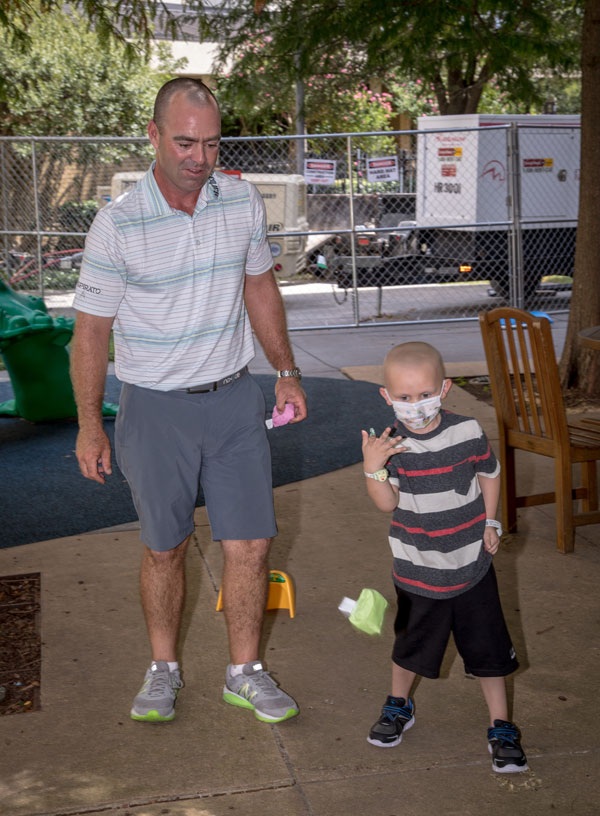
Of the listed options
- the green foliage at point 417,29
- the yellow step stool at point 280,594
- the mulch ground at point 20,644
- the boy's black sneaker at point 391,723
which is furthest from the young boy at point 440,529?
the green foliage at point 417,29

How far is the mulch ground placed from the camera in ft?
12.2

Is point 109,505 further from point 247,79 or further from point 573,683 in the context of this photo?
point 247,79

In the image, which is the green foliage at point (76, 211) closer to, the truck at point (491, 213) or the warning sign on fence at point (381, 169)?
the truck at point (491, 213)

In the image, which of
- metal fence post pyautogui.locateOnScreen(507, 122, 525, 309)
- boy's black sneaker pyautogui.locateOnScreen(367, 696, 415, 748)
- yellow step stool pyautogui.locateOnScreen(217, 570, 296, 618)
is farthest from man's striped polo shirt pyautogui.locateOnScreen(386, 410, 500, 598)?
metal fence post pyautogui.locateOnScreen(507, 122, 525, 309)

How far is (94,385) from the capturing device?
3395 millimetres

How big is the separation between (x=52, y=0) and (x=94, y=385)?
5255 millimetres

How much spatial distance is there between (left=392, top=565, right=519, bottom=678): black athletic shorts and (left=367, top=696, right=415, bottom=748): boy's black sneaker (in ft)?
0.65

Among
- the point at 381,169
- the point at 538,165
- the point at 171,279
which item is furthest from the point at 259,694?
the point at 538,165

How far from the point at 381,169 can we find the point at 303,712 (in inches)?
396

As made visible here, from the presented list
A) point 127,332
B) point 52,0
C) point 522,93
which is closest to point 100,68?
point 522,93

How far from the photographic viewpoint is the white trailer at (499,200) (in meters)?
15.1

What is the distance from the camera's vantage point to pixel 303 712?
3576mm

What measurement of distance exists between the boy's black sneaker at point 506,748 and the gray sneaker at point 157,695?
3.62ft

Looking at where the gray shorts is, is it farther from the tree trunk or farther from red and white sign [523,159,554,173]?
red and white sign [523,159,554,173]
